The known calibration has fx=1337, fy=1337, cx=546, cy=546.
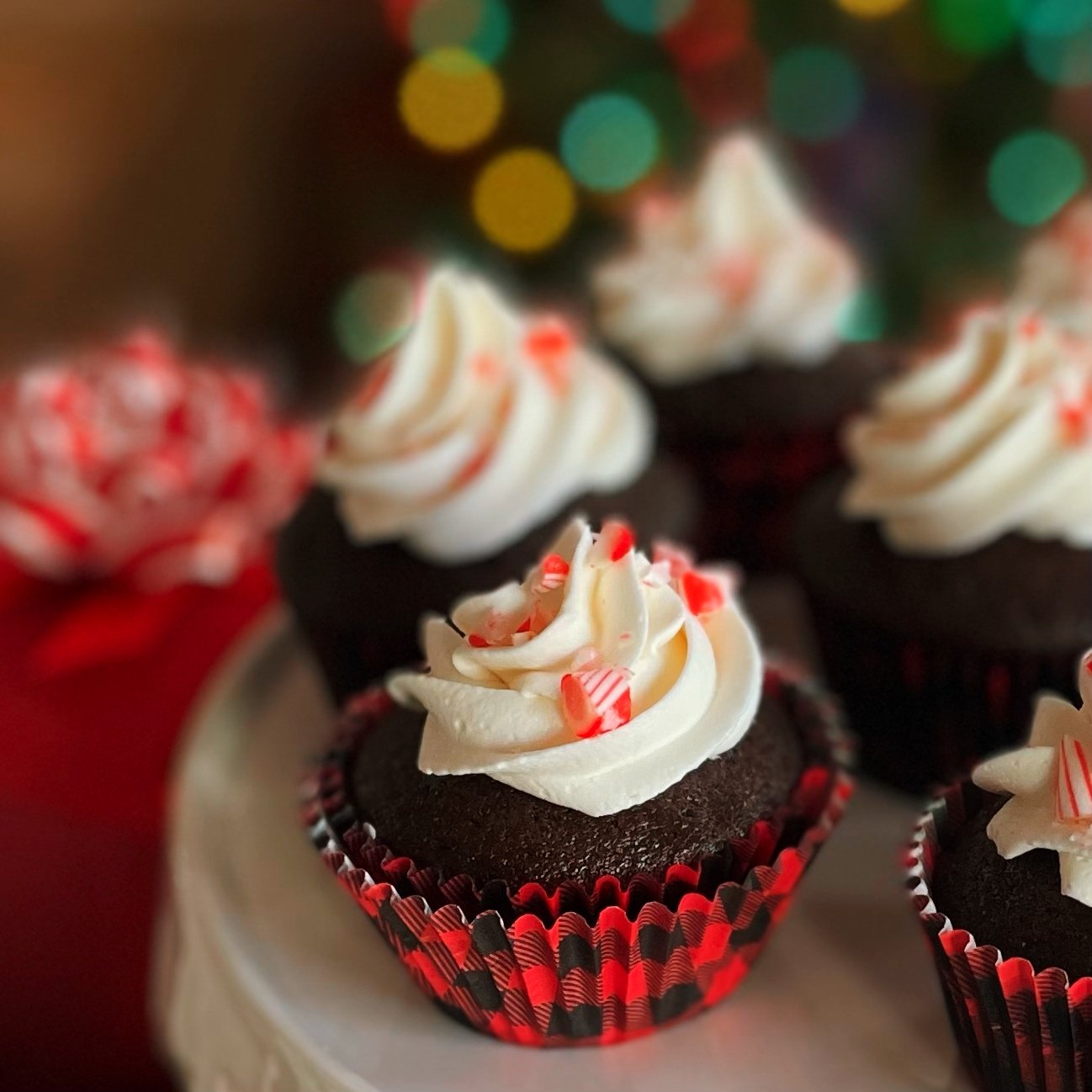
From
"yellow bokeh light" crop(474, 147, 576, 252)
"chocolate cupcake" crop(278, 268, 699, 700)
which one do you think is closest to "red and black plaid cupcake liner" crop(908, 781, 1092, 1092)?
"chocolate cupcake" crop(278, 268, 699, 700)

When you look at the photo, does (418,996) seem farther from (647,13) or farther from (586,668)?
(647,13)

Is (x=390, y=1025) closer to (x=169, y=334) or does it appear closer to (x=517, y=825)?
(x=517, y=825)

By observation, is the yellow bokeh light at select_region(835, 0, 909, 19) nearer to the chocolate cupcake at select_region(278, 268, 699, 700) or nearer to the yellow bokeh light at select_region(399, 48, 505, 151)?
the yellow bokeh light at select_region(399, 48, 505, 151)

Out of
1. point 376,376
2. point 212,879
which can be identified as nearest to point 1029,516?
point 376,376

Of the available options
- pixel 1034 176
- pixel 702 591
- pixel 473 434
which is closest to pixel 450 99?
pixel 1034 176

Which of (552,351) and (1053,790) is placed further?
(552,351)
